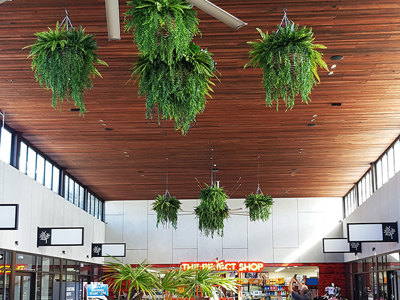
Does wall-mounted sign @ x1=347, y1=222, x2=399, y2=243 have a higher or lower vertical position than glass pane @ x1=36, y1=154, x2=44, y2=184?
lower

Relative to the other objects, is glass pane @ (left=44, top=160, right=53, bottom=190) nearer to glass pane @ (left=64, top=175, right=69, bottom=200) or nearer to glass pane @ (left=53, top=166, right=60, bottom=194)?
glass pane @ (left=53, top=166, right=60, bottom=194)

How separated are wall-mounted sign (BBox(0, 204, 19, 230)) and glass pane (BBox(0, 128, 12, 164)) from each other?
6.66 feet

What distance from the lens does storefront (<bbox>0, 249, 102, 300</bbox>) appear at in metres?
13.4

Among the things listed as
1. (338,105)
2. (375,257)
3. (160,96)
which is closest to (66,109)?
(338,105)

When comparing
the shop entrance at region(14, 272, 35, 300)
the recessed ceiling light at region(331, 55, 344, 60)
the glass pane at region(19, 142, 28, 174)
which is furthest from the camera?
the glass pane at region(19, 142, 28, 174)

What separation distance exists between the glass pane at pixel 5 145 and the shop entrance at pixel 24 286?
271 centimetres

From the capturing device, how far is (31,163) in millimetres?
15609

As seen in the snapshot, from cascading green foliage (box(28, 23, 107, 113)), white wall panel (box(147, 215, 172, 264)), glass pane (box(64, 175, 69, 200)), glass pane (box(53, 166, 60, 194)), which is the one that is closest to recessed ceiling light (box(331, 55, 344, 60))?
cascading green foliage (box(28, 23, 107, 113))

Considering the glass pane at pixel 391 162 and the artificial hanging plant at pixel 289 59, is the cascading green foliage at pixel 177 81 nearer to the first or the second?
the artificial hanging plant at pixel 289 59

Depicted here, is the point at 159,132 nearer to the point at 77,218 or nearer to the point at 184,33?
the point at 77,218

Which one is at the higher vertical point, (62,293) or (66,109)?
(66,109)

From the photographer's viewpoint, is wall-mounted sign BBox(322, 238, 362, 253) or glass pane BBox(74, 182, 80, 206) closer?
glass pane BBox(74, 182, 80, 206)

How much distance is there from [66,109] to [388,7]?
22.3 feet

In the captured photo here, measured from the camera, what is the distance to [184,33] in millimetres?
4477
